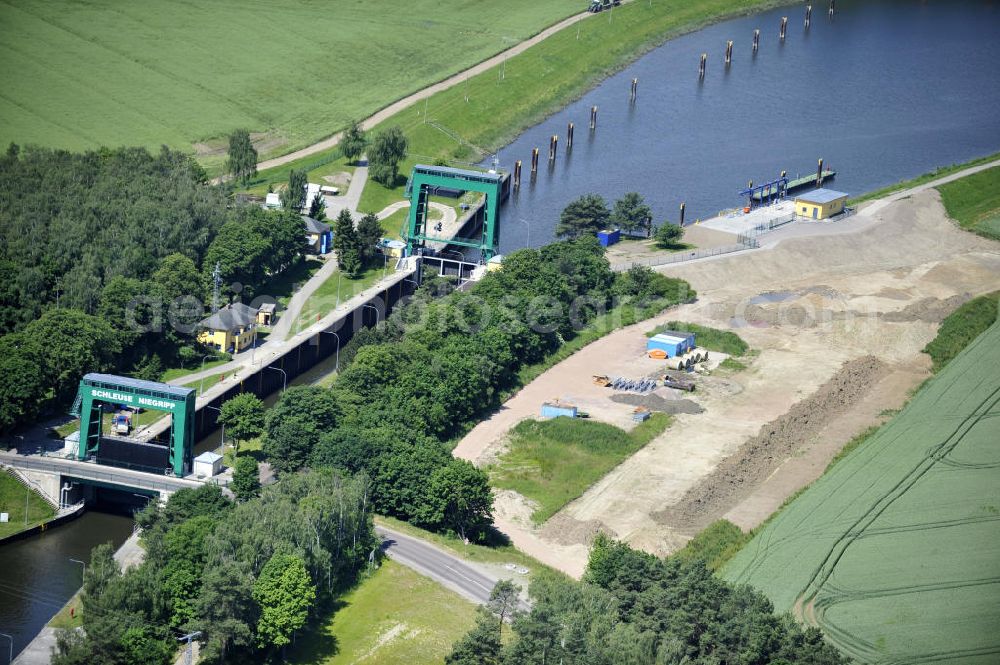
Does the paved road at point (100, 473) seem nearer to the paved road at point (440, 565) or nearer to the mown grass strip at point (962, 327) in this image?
the paved road at point (440, 565)

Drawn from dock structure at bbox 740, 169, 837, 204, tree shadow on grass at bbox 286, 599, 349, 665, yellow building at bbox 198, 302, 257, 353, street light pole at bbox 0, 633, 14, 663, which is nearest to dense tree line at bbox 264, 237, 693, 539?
yellow building at bbox 198, 302, 257, 353

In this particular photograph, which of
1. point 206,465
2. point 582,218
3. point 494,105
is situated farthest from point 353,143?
point 206,465

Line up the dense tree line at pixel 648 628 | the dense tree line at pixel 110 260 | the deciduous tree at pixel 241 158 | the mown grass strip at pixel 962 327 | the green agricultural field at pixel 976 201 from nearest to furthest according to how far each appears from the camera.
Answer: the dense tree line at pixel 648 628 < the dense tree line at pixel 110 260 < the mown grass strip at pixel 962 327 < the deciduous tree at pixel 241 158 < the green agricultural field at pixel 976 201

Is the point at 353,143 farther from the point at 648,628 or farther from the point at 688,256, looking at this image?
the point at 648,628

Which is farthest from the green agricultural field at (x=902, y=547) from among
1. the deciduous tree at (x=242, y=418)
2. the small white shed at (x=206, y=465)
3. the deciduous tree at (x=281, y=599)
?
the deciduous tree at (x=242, y=418)

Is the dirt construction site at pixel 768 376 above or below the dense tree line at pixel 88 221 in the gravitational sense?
below

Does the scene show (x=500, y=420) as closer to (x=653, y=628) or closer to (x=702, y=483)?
(x=702, y=483)
